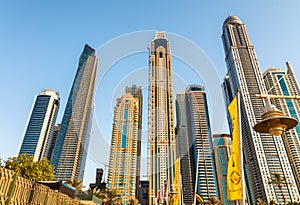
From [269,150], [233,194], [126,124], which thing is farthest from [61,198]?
[269,150]

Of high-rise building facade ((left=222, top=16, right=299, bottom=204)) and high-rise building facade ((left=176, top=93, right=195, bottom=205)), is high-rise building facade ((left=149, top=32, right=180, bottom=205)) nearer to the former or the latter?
high-rise building facade ((left=222, top=16, right=299, bottom=204))

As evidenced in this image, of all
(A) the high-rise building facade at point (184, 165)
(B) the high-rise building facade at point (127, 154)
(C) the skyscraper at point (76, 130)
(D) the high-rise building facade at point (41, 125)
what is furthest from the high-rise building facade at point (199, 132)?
(D) the high-rise building facade at point (41, 125)

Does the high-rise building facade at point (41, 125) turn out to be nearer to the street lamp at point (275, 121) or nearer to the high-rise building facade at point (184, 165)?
the high-rise building facade at point (184, 165)

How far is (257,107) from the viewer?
91.8 metres

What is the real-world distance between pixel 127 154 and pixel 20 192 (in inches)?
3689

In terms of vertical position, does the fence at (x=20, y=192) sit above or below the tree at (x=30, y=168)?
below

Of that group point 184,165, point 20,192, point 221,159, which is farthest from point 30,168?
point 221,159

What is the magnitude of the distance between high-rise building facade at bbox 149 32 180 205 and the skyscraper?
3664 centimetres

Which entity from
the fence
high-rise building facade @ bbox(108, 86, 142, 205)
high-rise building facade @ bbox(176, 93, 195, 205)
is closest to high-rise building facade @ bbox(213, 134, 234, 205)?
high-rise building facade @ bbox(176, 93, 195, 205)

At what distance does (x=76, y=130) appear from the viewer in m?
112

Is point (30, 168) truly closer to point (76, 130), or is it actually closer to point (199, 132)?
point (76, 130)

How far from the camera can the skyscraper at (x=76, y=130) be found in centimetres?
11057

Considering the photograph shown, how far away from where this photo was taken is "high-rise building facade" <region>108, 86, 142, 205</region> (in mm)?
86062

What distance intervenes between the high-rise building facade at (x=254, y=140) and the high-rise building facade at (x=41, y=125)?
109255mm
